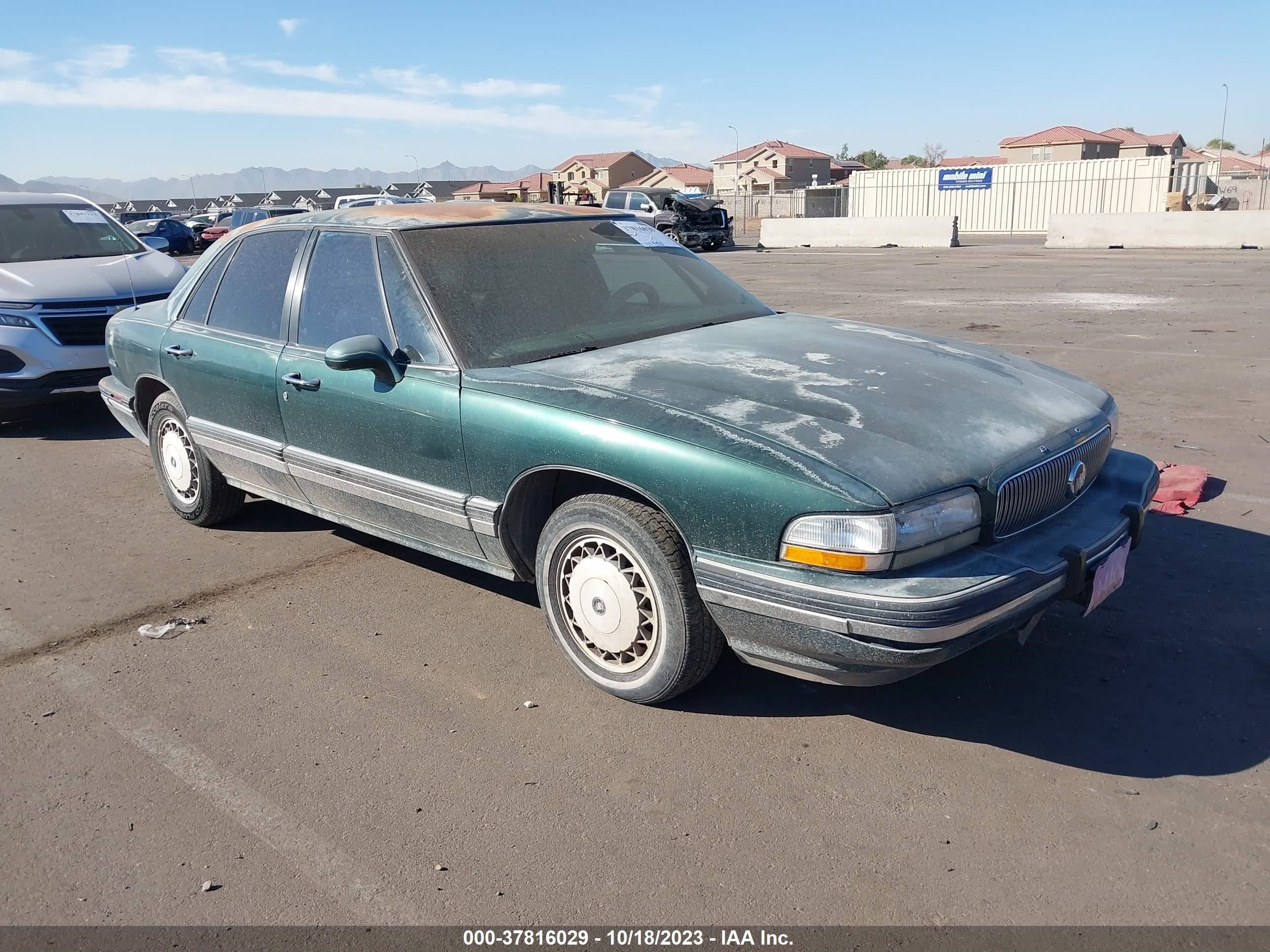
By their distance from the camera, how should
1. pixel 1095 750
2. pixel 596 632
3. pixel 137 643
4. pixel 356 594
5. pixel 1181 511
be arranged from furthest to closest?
pixel 1181 511
pixel 356 594
pixel 137 643
pixel 596 632
pixel 1095 750

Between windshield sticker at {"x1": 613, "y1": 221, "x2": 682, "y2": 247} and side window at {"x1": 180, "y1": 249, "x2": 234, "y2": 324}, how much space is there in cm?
201

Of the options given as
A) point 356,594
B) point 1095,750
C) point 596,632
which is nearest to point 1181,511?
point 1095,750

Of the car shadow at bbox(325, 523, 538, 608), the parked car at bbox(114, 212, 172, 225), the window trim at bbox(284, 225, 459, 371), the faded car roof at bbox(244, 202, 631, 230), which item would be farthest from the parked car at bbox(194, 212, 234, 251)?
the window trim at bbox(284, 225, 459, 371)

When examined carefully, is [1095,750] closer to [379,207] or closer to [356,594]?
[356,594]

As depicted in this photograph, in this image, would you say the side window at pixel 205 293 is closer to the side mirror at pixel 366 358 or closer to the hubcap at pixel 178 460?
the hubcap at pixel 178 460

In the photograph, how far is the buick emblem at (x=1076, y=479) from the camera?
353cm

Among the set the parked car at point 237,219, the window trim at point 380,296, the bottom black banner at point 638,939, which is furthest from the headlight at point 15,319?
the parked car at point 237,219

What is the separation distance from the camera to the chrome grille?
126 inches

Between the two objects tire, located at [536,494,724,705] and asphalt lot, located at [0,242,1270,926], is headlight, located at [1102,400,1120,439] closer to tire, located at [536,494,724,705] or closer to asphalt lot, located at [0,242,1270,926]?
asphalt lot, located at [0,242,1270,926]

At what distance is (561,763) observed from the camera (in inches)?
127

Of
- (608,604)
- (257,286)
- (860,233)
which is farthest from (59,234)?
(860,233)

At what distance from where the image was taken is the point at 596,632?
3.56 m

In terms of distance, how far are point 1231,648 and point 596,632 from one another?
2.34 m

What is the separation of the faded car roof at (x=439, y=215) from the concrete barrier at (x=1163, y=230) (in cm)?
2534
